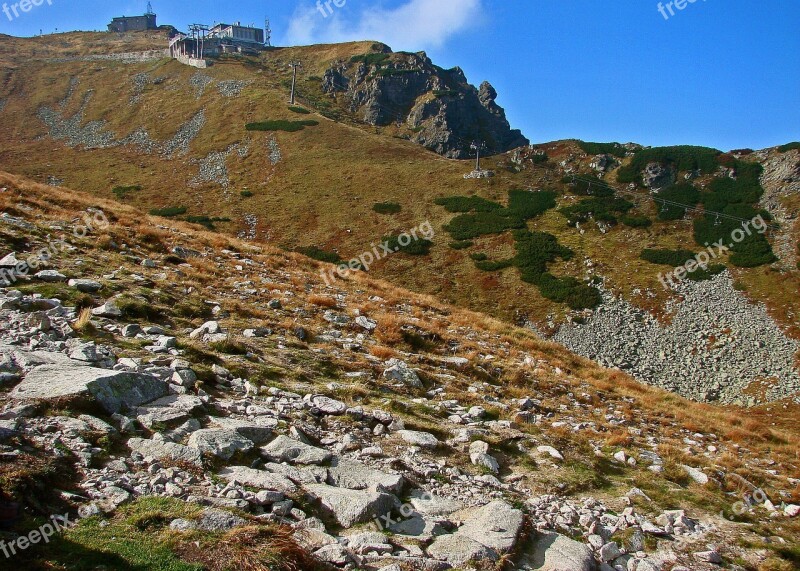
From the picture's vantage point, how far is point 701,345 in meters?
36.6

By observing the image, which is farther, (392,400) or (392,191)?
(392,191)

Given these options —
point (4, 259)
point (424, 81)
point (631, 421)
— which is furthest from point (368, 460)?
point (424, 81)

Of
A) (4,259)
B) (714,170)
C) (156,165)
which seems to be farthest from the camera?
(156,165)

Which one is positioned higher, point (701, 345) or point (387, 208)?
point (387, 208)

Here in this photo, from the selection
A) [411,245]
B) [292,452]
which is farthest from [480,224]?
[292,452]

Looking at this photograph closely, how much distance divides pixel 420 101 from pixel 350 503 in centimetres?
11180

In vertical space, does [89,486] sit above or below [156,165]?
below

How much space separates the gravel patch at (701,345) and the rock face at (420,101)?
6476 centimetres

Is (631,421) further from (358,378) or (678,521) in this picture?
(358,378)

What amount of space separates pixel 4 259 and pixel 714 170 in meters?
68.2

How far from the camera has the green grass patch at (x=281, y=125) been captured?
76.7m

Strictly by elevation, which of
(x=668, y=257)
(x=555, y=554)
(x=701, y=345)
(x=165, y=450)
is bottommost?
(x=701, y=345)

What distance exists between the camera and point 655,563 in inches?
273

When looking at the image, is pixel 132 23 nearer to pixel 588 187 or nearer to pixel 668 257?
pixel 588 187
